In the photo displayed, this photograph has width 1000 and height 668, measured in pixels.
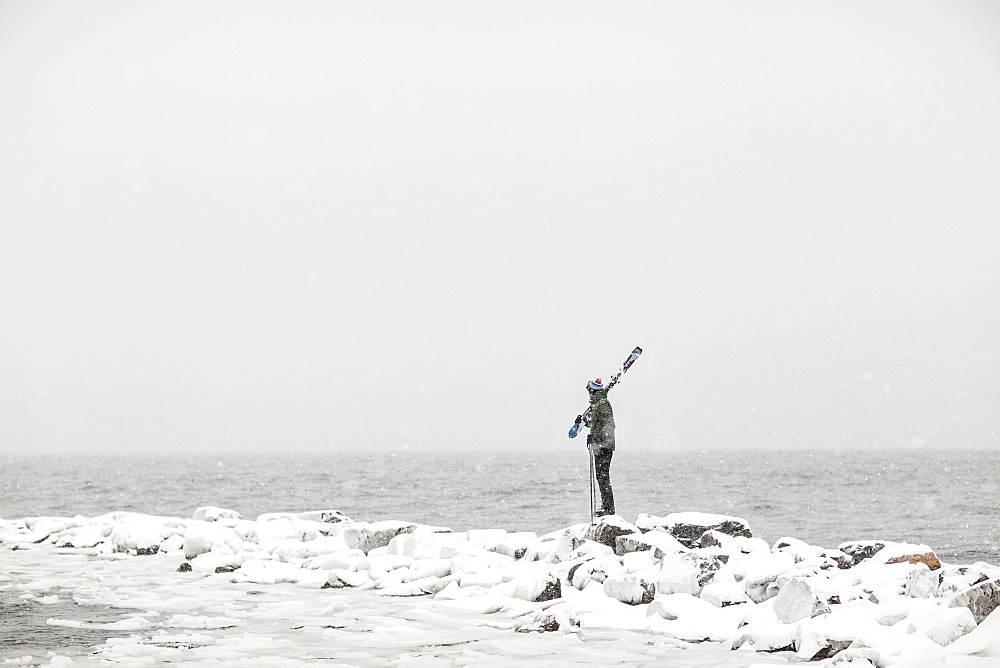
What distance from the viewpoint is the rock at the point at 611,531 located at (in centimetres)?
1065

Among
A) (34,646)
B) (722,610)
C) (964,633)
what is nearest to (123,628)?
(34,646)

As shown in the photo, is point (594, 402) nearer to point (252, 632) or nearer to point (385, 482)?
point (252, 632)

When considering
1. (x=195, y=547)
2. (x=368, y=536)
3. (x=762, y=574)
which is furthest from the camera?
(x=195, y=547)

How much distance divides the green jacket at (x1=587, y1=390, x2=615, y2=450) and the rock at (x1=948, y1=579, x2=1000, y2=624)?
5904 mm

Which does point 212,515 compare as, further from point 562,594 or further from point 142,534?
point 562,594

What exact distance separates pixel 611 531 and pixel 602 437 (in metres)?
2.04

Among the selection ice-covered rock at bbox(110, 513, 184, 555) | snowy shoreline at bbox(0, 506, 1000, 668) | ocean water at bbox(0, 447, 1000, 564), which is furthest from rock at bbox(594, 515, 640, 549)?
ocean water at bbox(0, 447, 1000, 564)

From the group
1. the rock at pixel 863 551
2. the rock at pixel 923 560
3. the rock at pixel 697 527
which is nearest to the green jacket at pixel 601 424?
the rock at pixel 697 527

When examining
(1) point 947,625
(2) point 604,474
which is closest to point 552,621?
(1) point 947,625

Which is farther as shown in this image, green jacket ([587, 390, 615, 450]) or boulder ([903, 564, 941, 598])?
green jacket ([587, 390, 615, 450])

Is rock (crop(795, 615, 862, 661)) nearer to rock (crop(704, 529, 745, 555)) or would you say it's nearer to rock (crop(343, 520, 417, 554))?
rock (crop(704, 529, 745, 555))

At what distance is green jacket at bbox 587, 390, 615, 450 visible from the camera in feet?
41.2

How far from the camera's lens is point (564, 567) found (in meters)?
9.62

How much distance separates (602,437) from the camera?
494 inches
